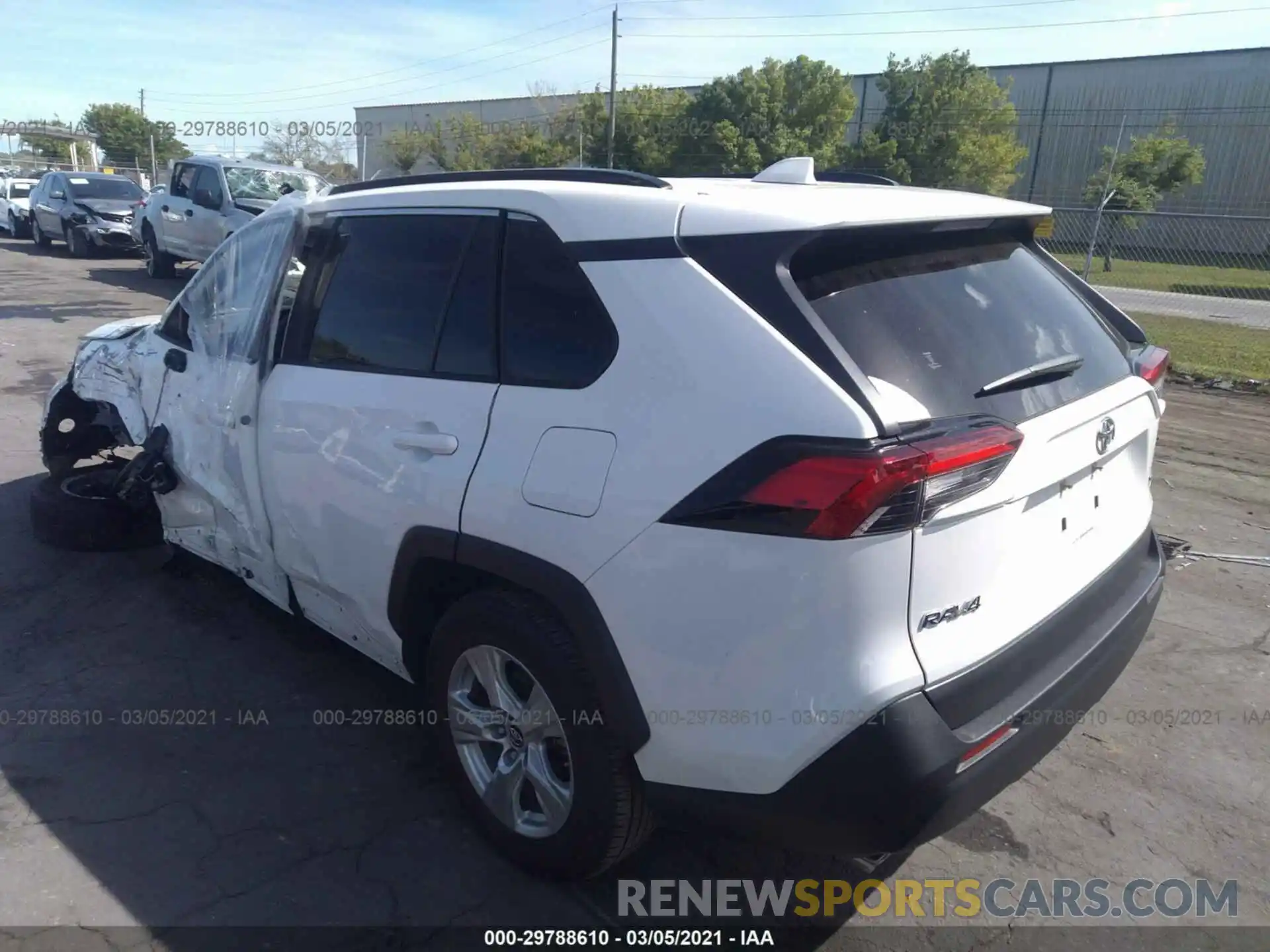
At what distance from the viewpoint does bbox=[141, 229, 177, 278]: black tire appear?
676 inches

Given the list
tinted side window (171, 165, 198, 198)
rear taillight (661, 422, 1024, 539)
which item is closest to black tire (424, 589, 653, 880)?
rear taillight (661, 422, 1024, 539)

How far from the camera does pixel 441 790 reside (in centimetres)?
326

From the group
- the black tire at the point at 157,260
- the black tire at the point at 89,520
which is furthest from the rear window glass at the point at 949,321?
the black tire at the point at 157,260

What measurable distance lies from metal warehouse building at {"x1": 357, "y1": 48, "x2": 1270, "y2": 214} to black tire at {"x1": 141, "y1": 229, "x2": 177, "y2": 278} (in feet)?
64.6

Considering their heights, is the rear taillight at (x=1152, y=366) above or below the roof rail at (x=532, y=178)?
below

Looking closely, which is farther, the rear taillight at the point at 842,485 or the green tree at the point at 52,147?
the green tree at the point at 52,147

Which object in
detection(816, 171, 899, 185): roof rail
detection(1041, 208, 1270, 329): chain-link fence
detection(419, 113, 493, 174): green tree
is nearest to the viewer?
detection(816, 171, 899, 185): roof rail

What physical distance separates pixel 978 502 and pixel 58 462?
546 cm

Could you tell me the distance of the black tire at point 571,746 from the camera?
8.11 feet

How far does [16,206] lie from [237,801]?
98.9 feet

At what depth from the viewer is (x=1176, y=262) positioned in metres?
29.0

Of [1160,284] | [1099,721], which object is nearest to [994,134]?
[1160,284]

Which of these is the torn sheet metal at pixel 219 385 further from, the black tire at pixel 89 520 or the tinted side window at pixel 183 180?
the tinted side window at pixel 183 180

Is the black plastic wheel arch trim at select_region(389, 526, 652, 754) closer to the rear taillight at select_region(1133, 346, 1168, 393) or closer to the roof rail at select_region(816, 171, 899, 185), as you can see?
the roof rail at select_region(816, 171, 899, 185)
